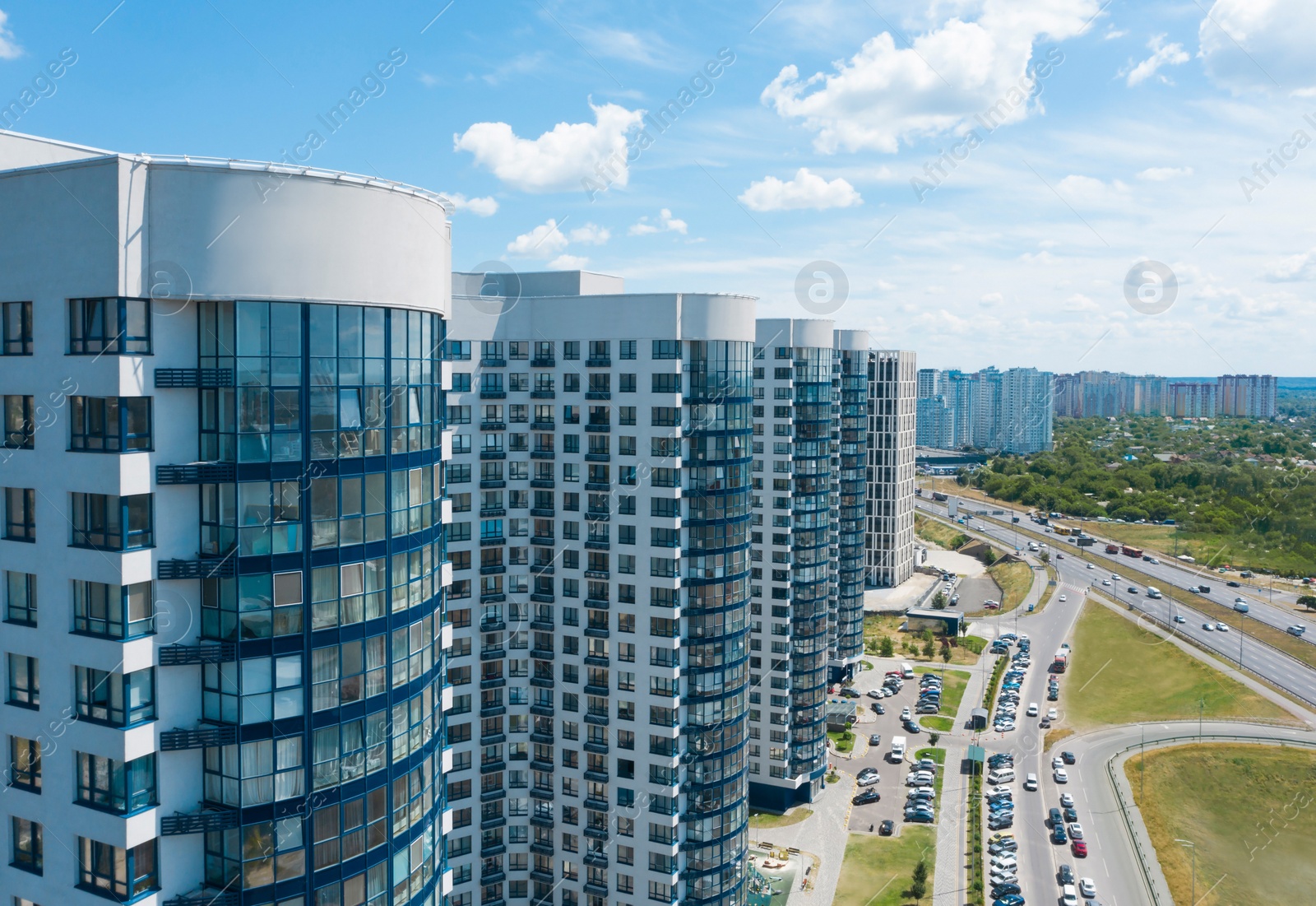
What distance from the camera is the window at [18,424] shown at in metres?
20.6

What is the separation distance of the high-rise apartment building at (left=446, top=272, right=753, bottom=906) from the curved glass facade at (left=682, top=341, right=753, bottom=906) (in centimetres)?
11

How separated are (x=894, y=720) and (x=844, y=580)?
16782mm

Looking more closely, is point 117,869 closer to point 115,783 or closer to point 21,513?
point 115,783

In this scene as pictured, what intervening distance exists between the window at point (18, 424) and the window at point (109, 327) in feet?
7.36

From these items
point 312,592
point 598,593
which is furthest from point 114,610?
point 598,593

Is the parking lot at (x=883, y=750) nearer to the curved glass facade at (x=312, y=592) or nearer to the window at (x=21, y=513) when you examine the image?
the curved glass facade at (x=312, y=592)

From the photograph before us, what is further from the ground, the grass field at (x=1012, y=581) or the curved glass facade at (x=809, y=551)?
the curved glass facade at (x=809, y=551)

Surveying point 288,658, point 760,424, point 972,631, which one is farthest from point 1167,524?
point 288,658

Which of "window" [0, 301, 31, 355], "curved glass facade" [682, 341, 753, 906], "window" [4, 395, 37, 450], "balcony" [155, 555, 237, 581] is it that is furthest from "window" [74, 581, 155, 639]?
"curved glass facade" [682, 341, 753, 906]

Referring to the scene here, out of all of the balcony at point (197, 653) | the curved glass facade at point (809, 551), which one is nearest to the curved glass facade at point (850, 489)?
the curved glass facade at point (809, 551)

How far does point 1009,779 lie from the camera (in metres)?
80.9

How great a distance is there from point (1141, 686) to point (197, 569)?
108 meters

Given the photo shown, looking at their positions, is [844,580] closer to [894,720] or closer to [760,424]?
[894,720]

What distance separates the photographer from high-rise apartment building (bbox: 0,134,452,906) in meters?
19.9
